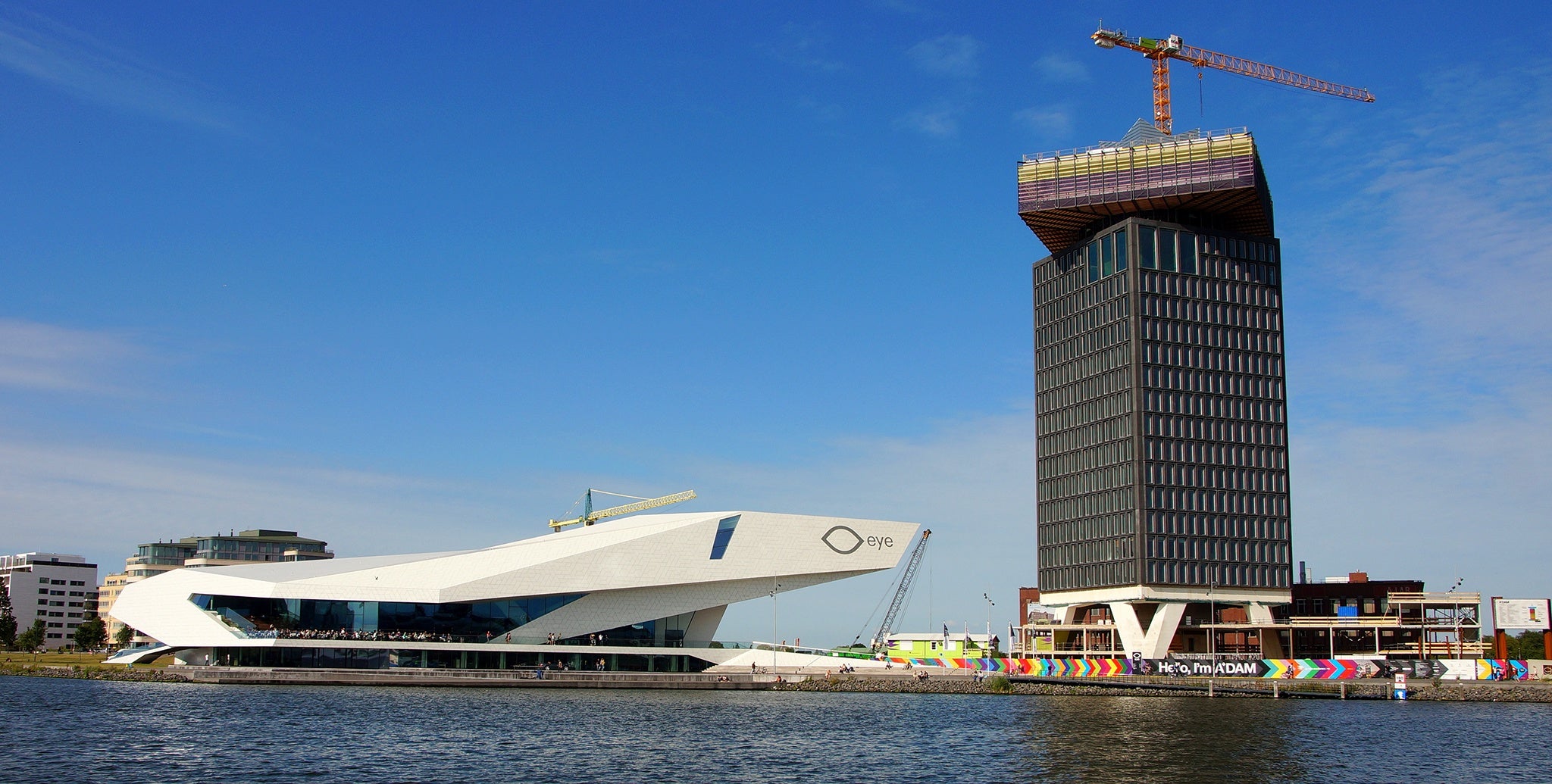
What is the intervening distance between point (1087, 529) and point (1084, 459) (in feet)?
25.4

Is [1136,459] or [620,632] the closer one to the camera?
[620,632]

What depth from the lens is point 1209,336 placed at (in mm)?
146750

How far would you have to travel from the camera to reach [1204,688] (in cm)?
9988

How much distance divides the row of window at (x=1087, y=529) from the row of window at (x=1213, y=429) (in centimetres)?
959

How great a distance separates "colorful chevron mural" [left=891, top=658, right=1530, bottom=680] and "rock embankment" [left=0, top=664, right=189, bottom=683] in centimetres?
6340

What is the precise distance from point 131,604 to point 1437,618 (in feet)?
402

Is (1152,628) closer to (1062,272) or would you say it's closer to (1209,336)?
(1209,336)

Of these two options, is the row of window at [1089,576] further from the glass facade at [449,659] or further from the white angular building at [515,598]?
the glass facade at [449,659]

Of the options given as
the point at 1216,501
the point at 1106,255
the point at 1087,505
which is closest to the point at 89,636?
the point at 1087,505

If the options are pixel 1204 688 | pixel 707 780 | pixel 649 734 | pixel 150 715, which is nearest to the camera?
pixel 707 780

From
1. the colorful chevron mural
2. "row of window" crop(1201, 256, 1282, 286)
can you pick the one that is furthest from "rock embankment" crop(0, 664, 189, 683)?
"row of window" crop(1201, 256, 1282, 286)

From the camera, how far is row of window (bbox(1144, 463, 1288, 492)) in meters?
143

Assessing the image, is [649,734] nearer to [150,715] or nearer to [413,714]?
[413,714]

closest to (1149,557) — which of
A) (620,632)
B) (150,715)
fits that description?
(620,632)
